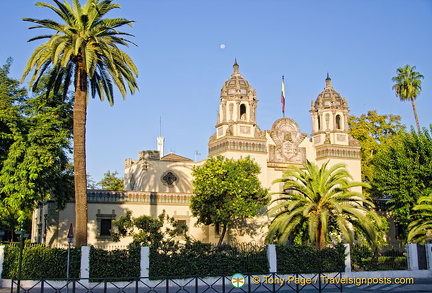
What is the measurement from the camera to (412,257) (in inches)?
1044

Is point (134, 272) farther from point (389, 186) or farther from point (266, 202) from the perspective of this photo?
point (389, 186)

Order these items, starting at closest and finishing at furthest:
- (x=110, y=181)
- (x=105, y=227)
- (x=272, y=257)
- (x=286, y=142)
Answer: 1. (x=272, y=257)
2. (x=105, y=227)
3. (x=286, y=142)
4. (x=110, y=181)

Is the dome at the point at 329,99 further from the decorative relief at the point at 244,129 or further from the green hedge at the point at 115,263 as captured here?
the green hedge at the point at 115,263

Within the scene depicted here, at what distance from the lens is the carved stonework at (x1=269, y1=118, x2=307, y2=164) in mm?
37281

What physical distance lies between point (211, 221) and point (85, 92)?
500 inches

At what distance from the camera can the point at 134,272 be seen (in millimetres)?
22172

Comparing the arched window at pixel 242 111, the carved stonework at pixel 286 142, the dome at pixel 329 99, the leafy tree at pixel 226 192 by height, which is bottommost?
the leafy tree at pixel 226 192

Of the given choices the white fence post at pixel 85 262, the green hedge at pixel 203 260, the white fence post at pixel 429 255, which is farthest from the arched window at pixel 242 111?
the white fence post at pixel 85 262

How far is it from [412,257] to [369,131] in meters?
19.2

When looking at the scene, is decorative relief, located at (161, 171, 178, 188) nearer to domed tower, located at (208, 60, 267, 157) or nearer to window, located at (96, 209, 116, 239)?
domed tower, located at (208, 60, 267, 157)

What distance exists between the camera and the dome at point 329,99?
1551 inches

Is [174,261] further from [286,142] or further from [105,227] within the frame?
[286,142]

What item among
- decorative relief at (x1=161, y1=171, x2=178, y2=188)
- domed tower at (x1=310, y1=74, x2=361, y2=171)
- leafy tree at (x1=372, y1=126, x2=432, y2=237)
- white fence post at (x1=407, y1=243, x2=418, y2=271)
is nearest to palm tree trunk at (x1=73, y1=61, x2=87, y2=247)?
decorative relief at (x1=161, y1=171, x2=178, y2=188)

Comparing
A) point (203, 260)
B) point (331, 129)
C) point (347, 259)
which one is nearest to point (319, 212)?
point (347, 259)
